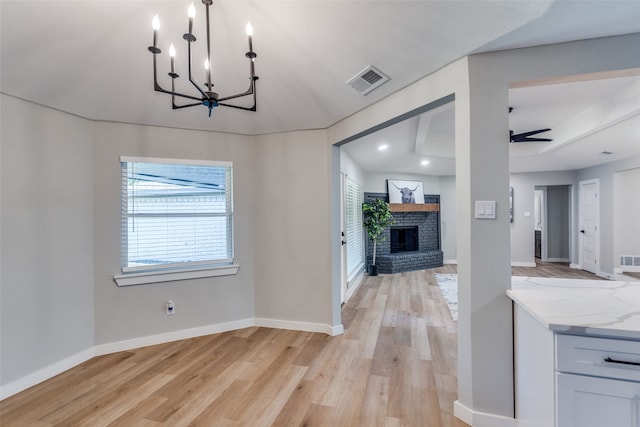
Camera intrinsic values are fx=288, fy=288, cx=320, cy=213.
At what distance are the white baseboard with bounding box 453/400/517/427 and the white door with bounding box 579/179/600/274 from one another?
6.31 m

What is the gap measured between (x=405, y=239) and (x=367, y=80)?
5.70 m

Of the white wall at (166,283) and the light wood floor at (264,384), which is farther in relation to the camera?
the white wall at (166,283)

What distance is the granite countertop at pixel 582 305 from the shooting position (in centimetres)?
122

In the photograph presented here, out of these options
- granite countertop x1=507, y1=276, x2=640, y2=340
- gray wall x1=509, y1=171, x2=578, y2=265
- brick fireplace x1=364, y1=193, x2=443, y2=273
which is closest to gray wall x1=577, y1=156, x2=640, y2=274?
gray wall x1=509, y1=171, x2=578, y2=265

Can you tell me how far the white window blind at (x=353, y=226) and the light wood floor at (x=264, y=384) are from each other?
179 cm

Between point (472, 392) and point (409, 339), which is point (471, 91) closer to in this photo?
point (472, 392)

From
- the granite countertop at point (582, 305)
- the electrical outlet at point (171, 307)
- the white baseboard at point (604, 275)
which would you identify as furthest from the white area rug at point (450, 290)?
the electrical outlet at point (171, 307)

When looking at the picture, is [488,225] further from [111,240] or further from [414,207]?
[414,207]

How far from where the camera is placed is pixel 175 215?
3.12 metres

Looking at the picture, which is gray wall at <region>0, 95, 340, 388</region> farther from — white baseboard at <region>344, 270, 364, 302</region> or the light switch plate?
the light switch plate

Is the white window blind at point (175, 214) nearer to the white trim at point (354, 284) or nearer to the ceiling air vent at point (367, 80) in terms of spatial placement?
the ceiling air vent at point (367, 80)

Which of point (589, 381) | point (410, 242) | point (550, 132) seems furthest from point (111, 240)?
point (410, 242)

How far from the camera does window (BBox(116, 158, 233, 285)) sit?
116 inches

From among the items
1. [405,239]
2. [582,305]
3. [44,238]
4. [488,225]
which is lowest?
[405,239]
